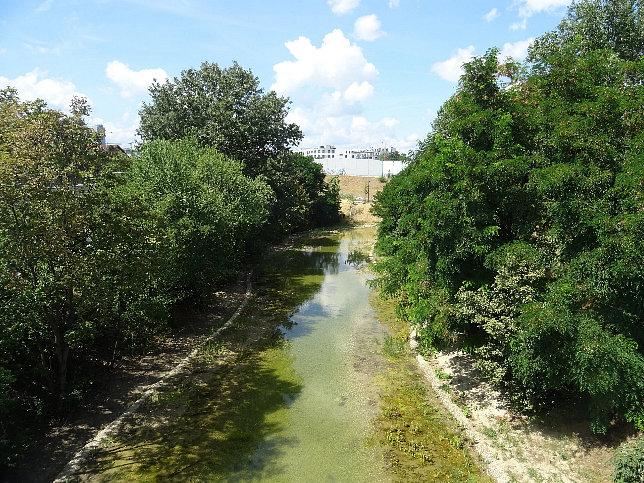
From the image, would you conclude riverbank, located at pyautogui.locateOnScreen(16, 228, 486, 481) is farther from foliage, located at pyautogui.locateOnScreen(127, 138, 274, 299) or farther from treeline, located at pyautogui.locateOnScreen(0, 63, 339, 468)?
foliage, located at pyautogui.locateOnScreen(127, 138, 274, 299)

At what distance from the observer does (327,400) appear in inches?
595

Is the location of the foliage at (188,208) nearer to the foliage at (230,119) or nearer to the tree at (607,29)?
the foliage at (230,119)

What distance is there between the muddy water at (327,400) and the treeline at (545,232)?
3970 millimetres

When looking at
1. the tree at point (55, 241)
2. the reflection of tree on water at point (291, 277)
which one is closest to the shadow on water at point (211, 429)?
the tree at point (55, 241)

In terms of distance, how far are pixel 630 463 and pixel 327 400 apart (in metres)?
9.08

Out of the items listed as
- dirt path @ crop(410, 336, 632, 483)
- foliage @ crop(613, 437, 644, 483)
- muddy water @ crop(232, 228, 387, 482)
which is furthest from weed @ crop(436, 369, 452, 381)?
foliage @ crop(613, 437, 644, 483)

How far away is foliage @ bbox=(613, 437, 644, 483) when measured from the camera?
920cm

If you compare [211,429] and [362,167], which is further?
[362,167]

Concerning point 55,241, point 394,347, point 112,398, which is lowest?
point 112,398

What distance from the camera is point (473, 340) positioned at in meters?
14.6

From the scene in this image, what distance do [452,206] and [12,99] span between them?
14.4m

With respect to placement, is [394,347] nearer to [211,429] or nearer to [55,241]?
[211,429]

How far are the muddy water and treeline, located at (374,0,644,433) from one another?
3.97m

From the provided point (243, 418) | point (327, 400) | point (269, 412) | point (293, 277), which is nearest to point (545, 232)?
point (327, 400)
